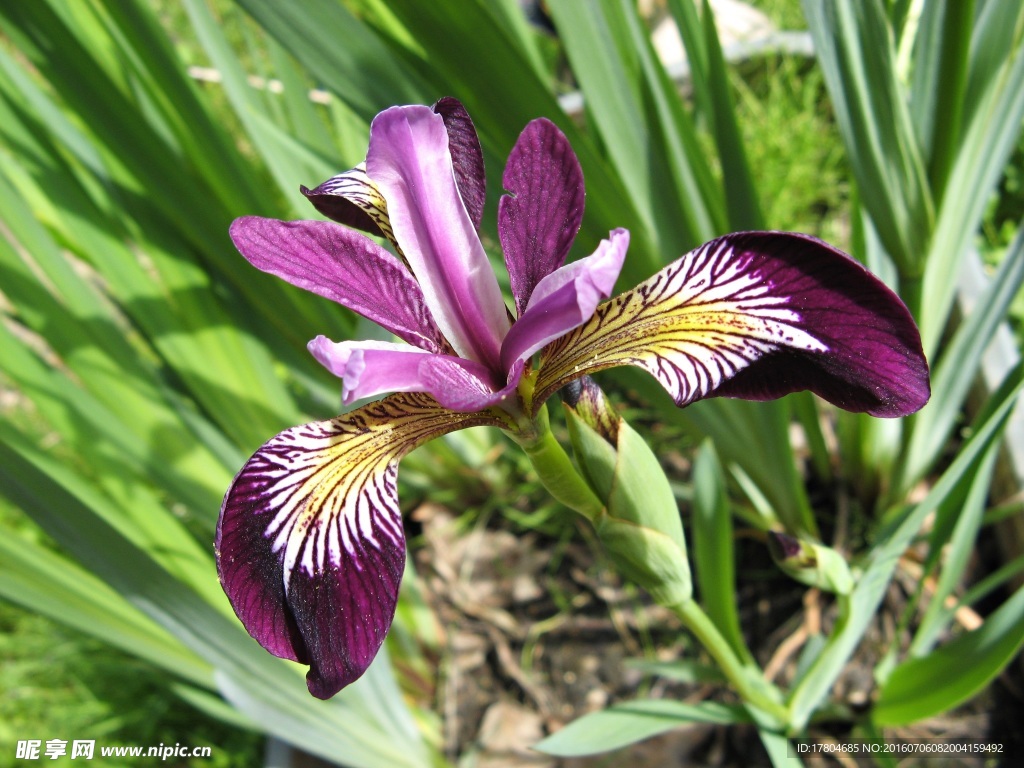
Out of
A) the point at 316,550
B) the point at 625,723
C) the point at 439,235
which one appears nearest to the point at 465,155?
the point at 439,235

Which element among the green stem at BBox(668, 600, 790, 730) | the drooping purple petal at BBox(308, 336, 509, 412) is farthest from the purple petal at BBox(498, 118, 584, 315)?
the green stem at BBox(668, 600, 790, 730)

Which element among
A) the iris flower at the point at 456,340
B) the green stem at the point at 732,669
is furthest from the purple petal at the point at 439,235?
the green stem at the point at 732,669

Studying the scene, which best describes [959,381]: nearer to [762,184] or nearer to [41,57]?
[762,184]

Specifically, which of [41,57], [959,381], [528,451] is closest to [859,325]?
[528,451]

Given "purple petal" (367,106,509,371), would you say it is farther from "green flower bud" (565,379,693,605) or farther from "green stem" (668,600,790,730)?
"green stem" (668,600,790,730)

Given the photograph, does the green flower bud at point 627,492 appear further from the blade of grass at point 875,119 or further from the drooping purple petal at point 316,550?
the blade of grass at point 875,119
